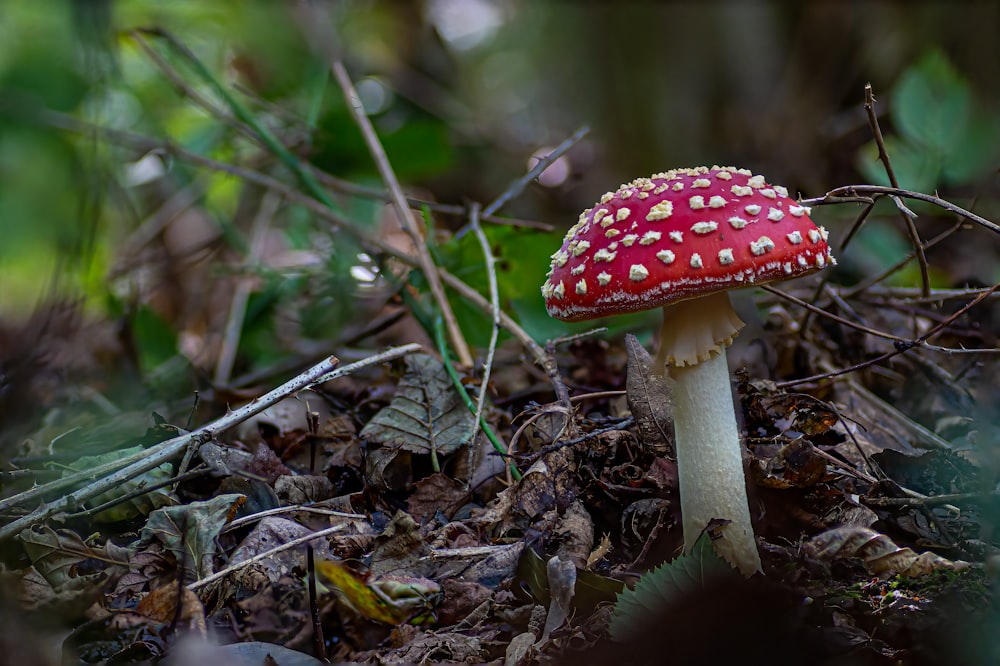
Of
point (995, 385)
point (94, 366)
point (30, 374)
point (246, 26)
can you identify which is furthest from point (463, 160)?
point (30, 374)

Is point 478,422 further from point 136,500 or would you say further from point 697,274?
point 136,500

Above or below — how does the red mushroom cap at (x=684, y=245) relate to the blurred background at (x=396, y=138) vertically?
below

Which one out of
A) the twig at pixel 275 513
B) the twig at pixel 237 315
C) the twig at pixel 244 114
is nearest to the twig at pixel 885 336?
the twig at pixel 275 513

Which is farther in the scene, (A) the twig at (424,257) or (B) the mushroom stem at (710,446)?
(A) the twig at (424,257)

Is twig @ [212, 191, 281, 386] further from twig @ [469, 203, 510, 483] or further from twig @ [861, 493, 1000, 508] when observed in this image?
twig @ [861, 493, 1000, 508]

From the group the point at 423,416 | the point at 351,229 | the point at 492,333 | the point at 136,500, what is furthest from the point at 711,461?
the point at 351,229

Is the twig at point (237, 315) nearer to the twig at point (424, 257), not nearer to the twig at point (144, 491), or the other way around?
the twig at point (424, 257)
